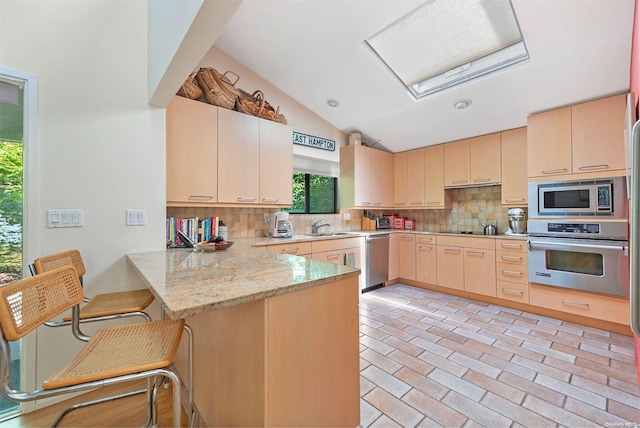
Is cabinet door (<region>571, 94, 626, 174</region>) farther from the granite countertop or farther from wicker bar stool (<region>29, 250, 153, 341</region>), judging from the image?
wicker bar stool (<region>29, 250, 153, 341</region>)

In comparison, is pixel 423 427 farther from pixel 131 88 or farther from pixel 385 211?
pixel 385 211

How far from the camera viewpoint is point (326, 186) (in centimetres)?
418

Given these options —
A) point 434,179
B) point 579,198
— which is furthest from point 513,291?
point 434,179

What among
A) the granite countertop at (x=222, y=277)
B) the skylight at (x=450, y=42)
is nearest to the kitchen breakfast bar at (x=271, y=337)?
the granite countertop at (x=222, y=277)

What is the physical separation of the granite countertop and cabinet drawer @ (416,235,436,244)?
9.18 ft

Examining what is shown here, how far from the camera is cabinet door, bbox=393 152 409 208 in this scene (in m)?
4.40

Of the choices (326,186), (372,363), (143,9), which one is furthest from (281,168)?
(372,363)

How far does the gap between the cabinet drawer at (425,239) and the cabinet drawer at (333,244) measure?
96 centimetres

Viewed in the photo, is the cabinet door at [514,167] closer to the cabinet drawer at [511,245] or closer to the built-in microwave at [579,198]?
the built-in microwave at [579,198]

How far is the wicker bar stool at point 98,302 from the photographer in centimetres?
133

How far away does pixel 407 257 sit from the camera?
413cm

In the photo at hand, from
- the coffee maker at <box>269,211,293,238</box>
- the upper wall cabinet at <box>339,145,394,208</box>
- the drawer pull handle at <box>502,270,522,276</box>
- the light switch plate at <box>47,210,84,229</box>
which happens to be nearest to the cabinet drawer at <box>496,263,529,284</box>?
the drawer pull handle at <box>502,270,522,276</box>

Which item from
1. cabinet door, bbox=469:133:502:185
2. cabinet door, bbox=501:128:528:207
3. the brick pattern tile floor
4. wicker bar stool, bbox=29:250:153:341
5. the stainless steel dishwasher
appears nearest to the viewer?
wicker bar stool, bbox=29:250:153:341

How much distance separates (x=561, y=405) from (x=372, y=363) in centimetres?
111
